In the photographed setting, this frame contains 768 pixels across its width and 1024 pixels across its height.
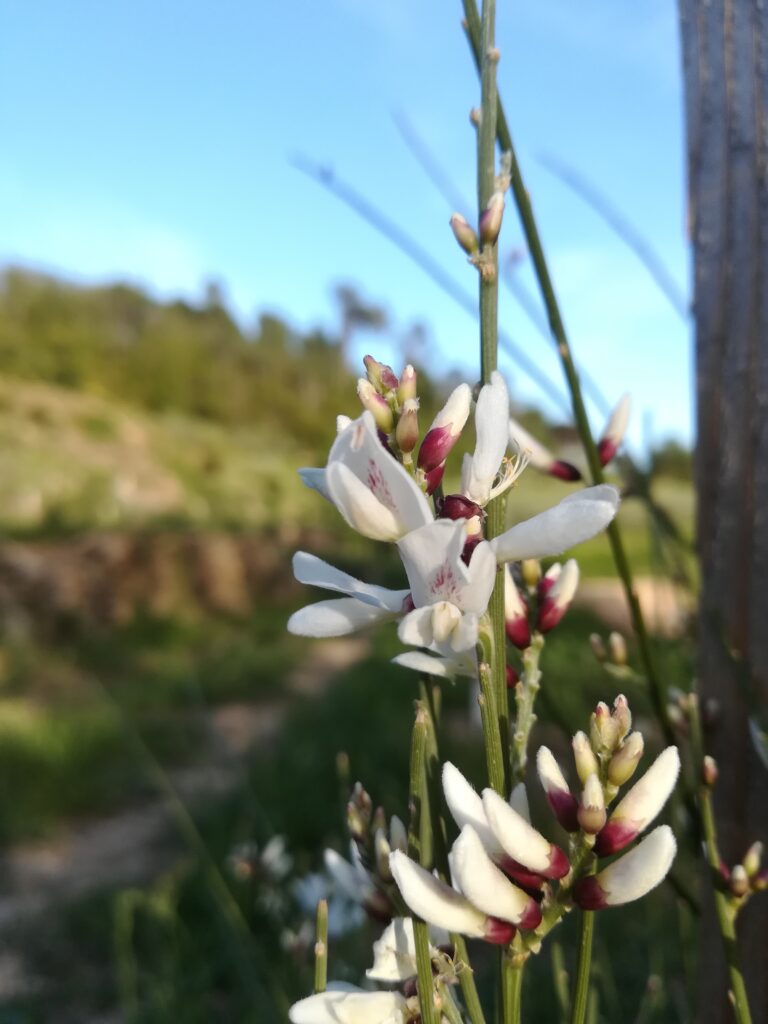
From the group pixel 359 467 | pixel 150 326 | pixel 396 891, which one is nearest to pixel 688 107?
pixel 359 467

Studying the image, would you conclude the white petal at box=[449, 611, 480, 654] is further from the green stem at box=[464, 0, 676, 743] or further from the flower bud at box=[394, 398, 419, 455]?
the green stem at box=[464, 0, 676, 743]

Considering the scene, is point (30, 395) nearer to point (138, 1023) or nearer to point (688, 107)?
point (138, 1023)

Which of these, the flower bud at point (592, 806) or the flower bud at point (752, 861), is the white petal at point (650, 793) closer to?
the flower bud at point (592, 806)

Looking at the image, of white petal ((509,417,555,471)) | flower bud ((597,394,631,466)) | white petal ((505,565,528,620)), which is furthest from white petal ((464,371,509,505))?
flower bud ((597,394,631,466))

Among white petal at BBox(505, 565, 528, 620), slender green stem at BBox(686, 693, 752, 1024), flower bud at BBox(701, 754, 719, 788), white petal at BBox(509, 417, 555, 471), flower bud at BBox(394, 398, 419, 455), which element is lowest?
slender green stem at BBox(686, 693, 752, 1024)

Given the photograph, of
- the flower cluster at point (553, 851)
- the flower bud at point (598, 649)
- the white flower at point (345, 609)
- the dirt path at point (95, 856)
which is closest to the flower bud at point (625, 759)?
the flower cluster at point (553, 851)

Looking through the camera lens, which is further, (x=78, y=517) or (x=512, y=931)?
(x=78, y=517)

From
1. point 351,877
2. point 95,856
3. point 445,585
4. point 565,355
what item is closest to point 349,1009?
point 351,877

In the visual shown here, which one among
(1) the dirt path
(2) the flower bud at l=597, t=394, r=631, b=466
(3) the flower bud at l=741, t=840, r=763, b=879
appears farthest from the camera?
(1) the dirt path
